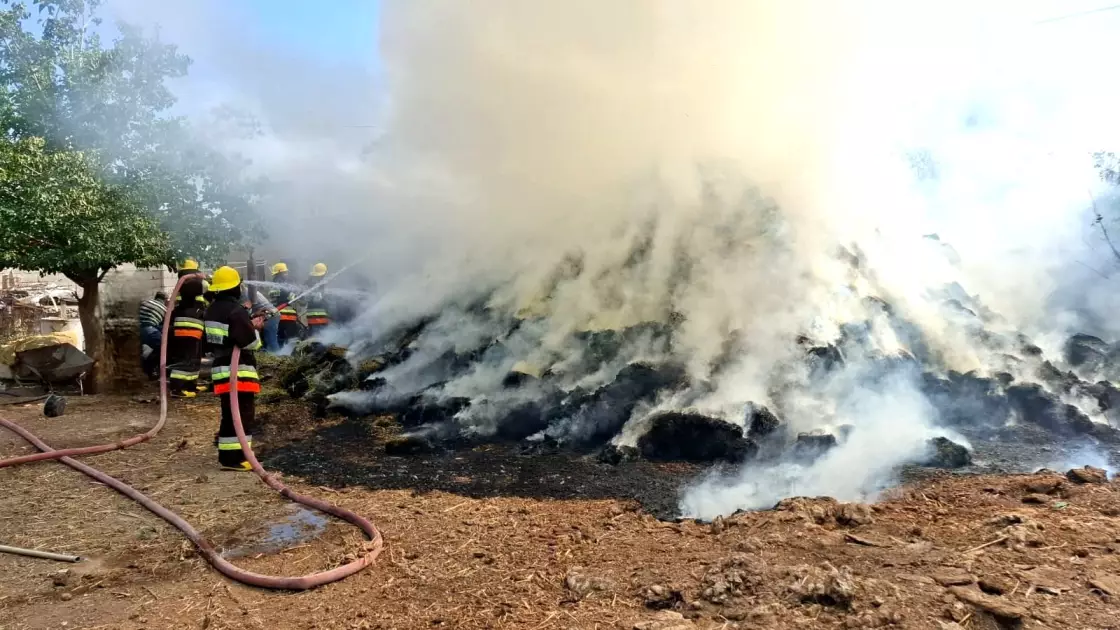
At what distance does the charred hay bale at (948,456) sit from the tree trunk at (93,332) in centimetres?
1036

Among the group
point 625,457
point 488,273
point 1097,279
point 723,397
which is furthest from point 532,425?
point 1097,279

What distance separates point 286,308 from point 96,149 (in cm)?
509

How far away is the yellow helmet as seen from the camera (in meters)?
6.42

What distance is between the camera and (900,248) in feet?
31.4

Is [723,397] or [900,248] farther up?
[900,248]

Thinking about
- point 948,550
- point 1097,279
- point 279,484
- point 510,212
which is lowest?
point 279,484

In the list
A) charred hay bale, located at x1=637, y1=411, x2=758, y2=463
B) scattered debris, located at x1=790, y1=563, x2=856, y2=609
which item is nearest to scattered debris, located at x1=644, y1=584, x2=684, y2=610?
scattered debris, located at x1=790, y1=563, x2=856, y2=609

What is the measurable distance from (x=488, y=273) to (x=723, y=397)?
490 cm

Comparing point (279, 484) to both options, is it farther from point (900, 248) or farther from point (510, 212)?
point (900, 248)

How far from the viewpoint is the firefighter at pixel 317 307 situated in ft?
41.2

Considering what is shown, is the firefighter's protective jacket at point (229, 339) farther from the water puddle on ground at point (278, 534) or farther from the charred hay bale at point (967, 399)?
the charred hay bale at point (967, 399)

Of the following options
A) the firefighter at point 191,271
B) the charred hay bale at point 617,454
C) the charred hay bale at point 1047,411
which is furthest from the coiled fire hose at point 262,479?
the charred hay bale at point 1047,411

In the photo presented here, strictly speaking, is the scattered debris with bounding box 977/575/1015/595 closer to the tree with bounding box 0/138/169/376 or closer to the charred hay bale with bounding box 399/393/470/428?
the charred hay bale with bounding box 399/393/470/428

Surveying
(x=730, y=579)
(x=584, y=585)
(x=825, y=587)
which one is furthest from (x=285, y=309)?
(x=825, y=587)
